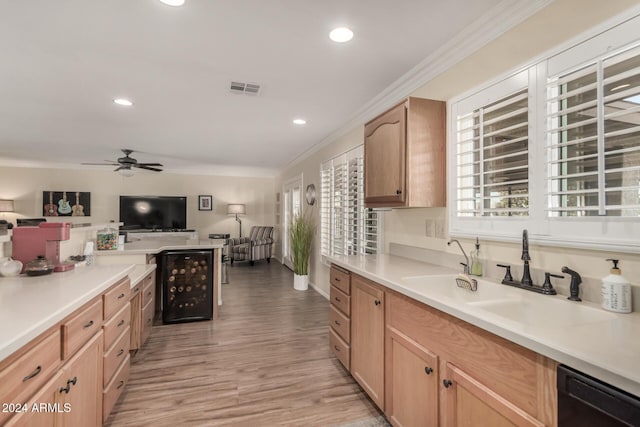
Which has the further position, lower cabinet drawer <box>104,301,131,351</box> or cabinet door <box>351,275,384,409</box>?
cabinet door <box>351,275,384,409</box>

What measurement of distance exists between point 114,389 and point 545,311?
2450 mm

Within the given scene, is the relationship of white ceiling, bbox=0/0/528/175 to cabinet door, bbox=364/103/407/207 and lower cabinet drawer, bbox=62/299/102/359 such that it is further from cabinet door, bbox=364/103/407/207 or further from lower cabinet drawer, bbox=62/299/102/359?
lower cabinet drawer, bbox=62/299/102/359

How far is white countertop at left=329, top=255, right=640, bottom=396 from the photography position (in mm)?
822

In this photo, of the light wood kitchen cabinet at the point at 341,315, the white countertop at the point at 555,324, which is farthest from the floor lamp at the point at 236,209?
the white countertop at the point at 555,324

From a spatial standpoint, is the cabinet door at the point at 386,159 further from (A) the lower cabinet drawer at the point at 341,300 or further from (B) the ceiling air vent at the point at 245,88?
(B) the ceiling air vent at the point at 245,88

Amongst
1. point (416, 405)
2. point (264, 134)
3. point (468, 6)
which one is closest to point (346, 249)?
point (264, 134)

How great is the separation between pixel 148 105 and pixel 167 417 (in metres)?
2.95

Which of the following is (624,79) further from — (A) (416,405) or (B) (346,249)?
(B) (346,249)

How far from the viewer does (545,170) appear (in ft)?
5.20

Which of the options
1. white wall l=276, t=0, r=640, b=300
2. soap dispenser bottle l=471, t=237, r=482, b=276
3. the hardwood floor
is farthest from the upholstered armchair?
soap dispenser bottle l=471, t=237, r=482, b=276

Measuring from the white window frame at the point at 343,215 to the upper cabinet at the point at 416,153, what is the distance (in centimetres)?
99

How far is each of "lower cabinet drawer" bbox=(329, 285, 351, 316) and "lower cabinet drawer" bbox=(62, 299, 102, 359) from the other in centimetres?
160

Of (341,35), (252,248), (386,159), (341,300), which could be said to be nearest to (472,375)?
A: (341,300)

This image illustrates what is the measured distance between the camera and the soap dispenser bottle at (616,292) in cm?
122
